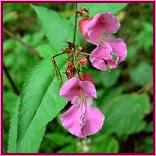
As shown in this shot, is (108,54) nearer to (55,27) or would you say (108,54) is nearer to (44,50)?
(55,27)

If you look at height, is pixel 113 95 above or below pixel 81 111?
below

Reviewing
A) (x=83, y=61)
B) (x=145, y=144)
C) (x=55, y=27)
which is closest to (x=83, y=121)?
(x=83, y=61)

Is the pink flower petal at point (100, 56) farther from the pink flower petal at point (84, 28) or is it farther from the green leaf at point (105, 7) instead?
the green leaf at point (105, 7)

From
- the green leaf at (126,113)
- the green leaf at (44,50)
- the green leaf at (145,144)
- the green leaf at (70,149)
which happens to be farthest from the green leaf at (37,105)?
the green leaf at (145,144)

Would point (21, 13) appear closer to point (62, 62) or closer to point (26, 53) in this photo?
point (26, 53)

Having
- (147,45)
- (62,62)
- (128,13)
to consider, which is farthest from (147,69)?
(62,62)
